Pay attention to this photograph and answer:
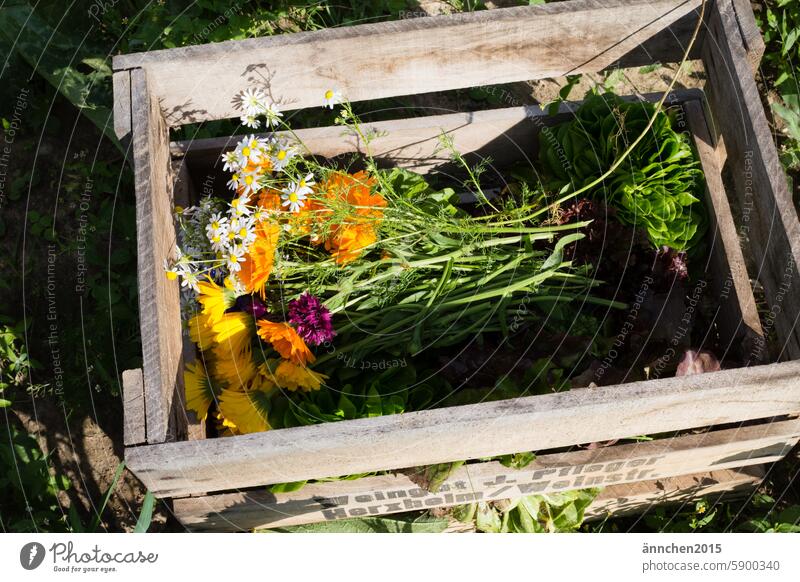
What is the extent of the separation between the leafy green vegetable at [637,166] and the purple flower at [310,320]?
73cm

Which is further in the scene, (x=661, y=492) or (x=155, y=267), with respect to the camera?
(x=661, y=492)

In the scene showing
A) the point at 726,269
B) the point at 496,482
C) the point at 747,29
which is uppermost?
the point at 747,29

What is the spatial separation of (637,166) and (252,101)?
0.95 metres

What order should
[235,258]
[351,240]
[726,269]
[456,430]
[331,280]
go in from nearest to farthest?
[456,430]
[235,258]
[351,240]
[331,280]
[726,269]

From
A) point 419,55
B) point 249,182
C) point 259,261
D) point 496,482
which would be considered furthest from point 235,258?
point 496,482

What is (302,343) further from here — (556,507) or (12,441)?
(12,441)

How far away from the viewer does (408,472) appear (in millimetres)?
1797

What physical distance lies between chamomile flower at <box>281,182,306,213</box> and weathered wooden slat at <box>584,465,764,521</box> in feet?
3.87

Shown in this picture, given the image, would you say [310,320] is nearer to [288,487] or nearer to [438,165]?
[288,487]

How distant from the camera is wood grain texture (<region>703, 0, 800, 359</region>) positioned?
5.44ft

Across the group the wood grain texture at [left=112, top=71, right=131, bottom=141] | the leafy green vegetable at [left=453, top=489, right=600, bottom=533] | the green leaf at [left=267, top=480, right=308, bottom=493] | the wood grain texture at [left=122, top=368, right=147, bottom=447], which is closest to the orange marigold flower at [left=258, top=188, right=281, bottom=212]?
the wood grain texture at [left=112, top=71, right=131, bottom=141]

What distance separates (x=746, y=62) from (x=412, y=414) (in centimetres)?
109

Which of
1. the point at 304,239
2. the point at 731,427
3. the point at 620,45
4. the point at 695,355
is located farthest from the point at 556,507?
the point at 620,45

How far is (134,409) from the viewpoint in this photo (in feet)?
5.00
